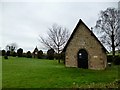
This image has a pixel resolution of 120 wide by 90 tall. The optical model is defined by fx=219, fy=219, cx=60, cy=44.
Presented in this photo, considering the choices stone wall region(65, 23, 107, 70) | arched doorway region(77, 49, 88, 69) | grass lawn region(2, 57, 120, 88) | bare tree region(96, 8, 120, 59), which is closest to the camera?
grass lawn region(2, 57, 120, 88)

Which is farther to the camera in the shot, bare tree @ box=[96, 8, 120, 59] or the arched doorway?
bare tree @ box=[96, 8, 120, 59]

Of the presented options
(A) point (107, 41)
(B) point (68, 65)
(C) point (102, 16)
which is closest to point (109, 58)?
(A) point (107, 41)

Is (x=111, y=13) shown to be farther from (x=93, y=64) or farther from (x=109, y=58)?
(x=93, y=64)

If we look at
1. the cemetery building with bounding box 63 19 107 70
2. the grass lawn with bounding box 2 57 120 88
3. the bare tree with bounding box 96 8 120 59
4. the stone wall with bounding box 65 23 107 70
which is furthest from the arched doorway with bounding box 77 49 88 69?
the bare tree with bounding box 96 8 120 59

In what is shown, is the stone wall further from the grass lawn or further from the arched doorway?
the grass lawn

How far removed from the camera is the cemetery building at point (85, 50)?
3222 centimetres

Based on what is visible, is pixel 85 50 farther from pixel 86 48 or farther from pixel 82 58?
pixel 82 58

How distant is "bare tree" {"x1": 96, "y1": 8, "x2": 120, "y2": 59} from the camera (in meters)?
51.5

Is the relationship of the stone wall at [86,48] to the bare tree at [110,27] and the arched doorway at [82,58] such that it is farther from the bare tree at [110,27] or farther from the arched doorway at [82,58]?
the bare tree at [110,27]

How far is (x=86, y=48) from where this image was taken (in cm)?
3288

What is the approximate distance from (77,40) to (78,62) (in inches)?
133

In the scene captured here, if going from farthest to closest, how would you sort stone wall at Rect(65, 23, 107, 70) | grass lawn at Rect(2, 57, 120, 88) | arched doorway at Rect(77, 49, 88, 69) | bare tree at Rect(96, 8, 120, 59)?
bare tree at Rect(96, 8, 120, 59)
arched doorway at Rect(77, 49, 88, 69)
stone wall at Rect(65, 23, 107, 70)
grass lawn at Rect(2, 57, 120, 88)

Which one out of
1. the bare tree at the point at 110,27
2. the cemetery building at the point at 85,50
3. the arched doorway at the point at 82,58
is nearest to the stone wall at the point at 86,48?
the cemetery building at the point at 85,50

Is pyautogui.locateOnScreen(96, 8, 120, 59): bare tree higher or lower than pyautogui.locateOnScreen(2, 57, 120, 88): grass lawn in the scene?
higher
